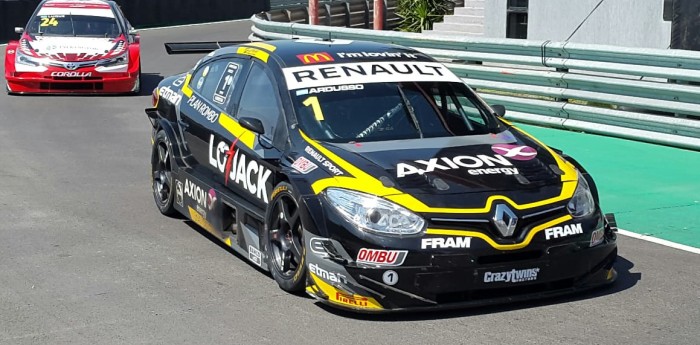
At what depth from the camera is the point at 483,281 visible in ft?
22.1

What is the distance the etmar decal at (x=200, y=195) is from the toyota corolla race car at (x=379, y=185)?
0.01m

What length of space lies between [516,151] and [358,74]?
4.23 ft

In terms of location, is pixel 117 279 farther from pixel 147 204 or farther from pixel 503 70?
pixel 503 70

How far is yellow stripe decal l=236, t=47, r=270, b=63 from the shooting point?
854 cm

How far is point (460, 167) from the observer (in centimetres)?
717

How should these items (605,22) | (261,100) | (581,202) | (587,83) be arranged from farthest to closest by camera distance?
(605,22), (587,83), (261,100), (581,202)

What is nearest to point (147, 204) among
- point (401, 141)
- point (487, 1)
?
point (401, 141)

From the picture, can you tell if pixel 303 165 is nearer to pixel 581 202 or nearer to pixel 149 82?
pixel 581 202

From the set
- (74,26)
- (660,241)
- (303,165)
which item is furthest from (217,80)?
(74,26)

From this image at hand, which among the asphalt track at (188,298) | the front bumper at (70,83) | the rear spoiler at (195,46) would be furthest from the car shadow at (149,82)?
the asphalt track at (188,298)

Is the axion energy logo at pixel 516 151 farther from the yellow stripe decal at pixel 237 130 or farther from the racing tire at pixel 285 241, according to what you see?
the yellow stripe decal at pixel 237 130

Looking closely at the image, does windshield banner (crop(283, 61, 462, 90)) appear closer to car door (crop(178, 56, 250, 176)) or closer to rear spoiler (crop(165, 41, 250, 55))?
car door (crop(178, 56, 250, 176))

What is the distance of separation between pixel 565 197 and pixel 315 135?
1.67 meters

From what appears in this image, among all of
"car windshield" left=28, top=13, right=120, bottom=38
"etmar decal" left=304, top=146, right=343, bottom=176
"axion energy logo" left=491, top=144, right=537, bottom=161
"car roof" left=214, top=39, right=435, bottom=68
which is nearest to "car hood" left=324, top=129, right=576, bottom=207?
"axion energy logo" left=491, top=144, right=537, bottom=161
